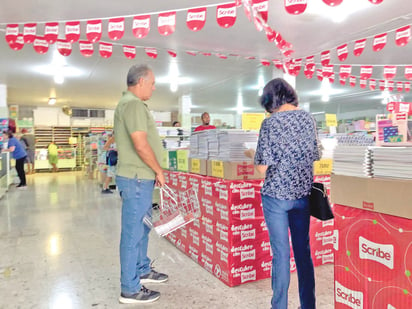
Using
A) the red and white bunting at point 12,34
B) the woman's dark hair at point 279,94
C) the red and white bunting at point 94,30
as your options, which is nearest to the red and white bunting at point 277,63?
the red and white bunting at point 94,30

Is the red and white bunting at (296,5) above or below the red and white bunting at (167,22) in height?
below

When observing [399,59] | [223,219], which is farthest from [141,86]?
[399,59]

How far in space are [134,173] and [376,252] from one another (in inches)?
62.3

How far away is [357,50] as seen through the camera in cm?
565

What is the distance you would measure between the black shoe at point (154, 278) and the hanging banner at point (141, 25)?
2984 millimetres

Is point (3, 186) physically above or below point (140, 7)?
below

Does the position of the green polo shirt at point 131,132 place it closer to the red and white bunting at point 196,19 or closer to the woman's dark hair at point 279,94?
the woman's dark hair at point 279,94

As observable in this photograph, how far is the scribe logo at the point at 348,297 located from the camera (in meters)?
1.61

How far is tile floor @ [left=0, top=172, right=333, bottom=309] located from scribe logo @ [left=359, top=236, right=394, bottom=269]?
37.5 inches

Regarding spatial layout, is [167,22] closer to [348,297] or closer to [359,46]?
[359,46]

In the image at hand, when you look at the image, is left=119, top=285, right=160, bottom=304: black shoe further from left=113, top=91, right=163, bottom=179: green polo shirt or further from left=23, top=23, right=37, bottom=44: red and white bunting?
left=23, top=23, right=37, bottom=44: red and white bunting

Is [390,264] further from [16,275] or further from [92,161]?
[92,161]

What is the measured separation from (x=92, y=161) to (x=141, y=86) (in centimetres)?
1016

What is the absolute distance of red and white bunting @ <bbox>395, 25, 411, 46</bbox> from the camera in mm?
5004
